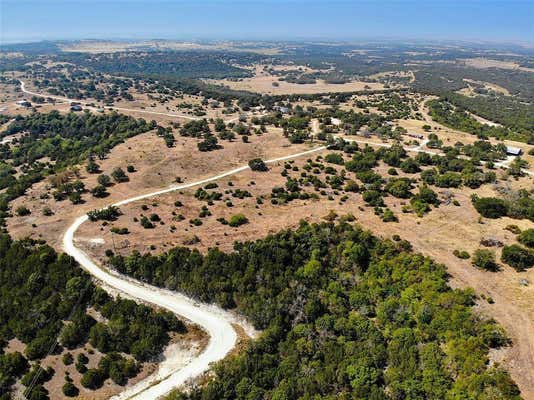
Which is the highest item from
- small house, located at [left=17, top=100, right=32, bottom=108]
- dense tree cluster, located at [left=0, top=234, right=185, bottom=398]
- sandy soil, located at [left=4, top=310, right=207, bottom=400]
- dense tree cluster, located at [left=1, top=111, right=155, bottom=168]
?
small house, located at [left=17, top=100, right=32, bottom=108]

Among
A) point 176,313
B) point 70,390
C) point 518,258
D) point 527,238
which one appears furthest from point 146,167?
point 527,238

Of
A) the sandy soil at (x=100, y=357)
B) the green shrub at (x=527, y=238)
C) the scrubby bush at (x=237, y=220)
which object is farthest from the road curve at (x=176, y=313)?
the green shrub at (x=527, y=238)

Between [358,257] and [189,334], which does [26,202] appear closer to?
[189,334]

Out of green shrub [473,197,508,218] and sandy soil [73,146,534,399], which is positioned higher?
green shrub [473,197,508,218]

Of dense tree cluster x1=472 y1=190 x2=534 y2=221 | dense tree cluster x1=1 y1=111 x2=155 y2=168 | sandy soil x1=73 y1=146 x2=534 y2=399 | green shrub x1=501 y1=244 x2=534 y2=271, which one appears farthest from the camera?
dense tree cluster x1=1 y1=111 x2=155 y2=168

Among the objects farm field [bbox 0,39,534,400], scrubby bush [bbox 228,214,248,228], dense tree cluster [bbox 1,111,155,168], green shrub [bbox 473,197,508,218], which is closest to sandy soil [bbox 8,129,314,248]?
farm field [bbox 0,39,534,400]

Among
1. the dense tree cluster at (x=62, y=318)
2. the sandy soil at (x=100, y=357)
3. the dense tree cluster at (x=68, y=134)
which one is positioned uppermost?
the dense tree cluster at (x=68, y=134)

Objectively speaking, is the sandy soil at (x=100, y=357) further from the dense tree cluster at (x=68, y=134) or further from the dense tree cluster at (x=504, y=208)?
the dense tree cluster at (x=68, y=134)

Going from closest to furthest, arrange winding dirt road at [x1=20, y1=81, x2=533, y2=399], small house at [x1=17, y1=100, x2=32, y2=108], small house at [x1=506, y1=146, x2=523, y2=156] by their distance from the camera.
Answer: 1. winding dirt road at [x1=20, y1=81, x2=533, y2=399]
2. small house at [x1=506, y1=146, x2=523, y2=156]
3. small house at [x1=17, y1=100, x2=32, y2=108]

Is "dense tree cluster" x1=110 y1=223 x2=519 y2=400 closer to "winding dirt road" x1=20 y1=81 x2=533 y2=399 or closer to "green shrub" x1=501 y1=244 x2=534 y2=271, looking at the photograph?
"winding dirt road" x1=20 y1=81 x2=533 y2=399

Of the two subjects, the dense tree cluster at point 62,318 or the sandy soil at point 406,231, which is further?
the dense tree cluster at point 62,318
